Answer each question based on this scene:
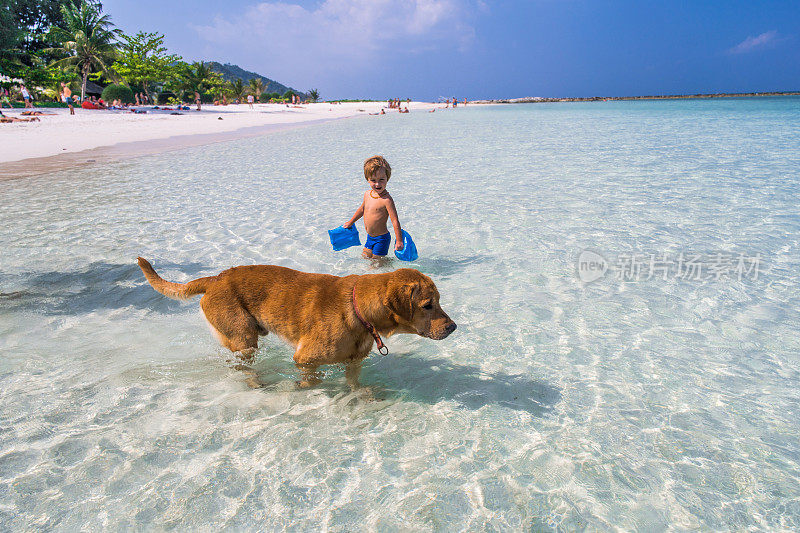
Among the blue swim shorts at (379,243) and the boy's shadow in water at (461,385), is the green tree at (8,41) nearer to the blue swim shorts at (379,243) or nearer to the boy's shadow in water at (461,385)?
the blue swim shorts at (379,243)

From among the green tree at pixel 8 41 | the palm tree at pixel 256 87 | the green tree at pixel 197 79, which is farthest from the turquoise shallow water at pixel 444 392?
the palm tree at pixel 256 87

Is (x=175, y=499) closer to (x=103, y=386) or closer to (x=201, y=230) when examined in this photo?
(x=103, y=386)

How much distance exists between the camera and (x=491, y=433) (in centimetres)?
370

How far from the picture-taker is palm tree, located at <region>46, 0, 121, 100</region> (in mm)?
54031

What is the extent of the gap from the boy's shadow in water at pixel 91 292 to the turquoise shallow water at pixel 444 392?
0.04 metres

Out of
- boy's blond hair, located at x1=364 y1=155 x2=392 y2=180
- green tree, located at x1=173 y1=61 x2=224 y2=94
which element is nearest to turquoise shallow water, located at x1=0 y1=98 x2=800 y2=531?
boy's blond hair, located at x1=364 y1=155 x2=392 y2=180

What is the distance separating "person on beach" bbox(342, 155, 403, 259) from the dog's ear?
3.12m

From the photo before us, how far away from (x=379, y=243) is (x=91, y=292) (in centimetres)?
410

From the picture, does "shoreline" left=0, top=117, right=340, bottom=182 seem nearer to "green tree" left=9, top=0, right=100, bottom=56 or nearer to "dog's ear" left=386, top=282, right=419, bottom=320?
"dog's ear" left=386, top=282, right=419, bottom=320

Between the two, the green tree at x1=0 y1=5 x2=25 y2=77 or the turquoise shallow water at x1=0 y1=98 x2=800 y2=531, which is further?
the green tree at x1=0 y1=5 x2=25 y2=77

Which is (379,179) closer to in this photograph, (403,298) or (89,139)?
(403,298)

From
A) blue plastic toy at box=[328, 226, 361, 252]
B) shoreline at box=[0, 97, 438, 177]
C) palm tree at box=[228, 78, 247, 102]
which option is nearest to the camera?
blue plastic toy at box=[328, 226, 361, 252]

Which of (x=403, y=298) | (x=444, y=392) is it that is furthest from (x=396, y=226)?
(x=403, y=298)

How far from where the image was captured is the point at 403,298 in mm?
3537
